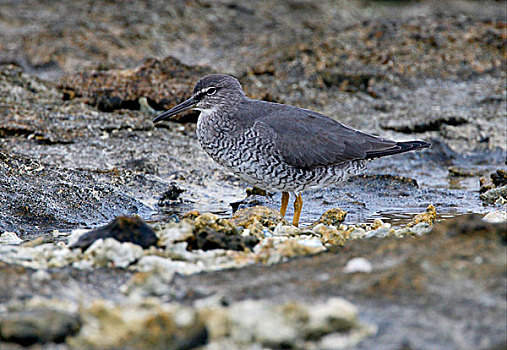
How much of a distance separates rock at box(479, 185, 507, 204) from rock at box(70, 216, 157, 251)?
4.28 m

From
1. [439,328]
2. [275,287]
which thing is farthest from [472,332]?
[275,287]

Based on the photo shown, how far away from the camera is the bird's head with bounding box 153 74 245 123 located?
271 inches

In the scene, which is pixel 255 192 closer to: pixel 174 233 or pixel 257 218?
pixel 257 218

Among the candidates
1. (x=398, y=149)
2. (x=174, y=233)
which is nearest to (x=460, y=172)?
(x=398, y=149)

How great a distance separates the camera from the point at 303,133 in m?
6.54

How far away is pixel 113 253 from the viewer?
4141mm

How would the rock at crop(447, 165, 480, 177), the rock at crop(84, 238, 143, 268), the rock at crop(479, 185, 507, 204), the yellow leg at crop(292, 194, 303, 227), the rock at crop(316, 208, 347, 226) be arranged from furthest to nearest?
the rock at crop(447, 165, 480, 177) → the rock at crop(479, 185, 507, 204) → the yellow leg at crop(292, 194, 303, 227) → the rock at crop(316, 208, 347, 226) → the rock at crop(84, 238, 143, 268)

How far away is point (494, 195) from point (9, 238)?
5.00 m

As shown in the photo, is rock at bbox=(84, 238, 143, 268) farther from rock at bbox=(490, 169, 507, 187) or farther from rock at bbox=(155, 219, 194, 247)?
rock at bbox=(490, 169, 507, 187)

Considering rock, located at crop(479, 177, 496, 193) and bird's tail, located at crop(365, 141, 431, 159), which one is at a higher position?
bird's tail, located at crop(365, 141, 431, 159)

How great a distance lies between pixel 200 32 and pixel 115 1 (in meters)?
1.98

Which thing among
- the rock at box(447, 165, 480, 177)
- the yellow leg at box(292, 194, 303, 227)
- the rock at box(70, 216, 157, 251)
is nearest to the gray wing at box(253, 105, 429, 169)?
the yellow leg at box(292, 194, 303, 227)

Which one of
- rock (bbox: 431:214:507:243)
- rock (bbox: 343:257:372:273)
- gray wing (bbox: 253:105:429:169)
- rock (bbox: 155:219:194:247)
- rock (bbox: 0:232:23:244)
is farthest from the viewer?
gray wing (bbox: 253:105:429:169)

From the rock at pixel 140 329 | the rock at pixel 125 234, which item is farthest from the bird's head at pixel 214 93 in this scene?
the rock at pixel 140 329
